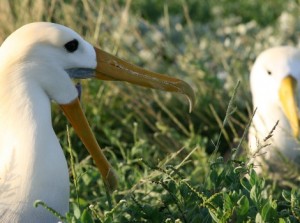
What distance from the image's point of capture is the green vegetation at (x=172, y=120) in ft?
9.57

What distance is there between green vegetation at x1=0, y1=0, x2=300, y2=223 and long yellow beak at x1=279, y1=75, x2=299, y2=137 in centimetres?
24

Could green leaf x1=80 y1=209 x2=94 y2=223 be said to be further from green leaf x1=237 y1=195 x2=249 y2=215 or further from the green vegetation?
green leaf x1=237 y1=195 x2=249 y2=215

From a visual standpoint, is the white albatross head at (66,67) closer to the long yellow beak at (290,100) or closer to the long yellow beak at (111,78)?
the long yellow beak at (111,78)

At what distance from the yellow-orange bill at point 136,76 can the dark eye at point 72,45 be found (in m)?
0.12

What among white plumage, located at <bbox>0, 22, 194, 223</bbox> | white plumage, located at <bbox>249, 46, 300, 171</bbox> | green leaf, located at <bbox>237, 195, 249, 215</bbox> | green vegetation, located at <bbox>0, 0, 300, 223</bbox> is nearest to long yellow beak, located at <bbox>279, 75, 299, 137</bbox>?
white plumage, located at <bbox>249, 46, 300, 171</bbox>

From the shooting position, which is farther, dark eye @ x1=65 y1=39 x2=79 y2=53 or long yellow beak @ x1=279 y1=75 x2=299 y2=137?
long yellow beak @ x1=279 y1=75 x2=299 y2=137

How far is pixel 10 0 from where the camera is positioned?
19.2 feet

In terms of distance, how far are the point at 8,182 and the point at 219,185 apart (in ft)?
2.18

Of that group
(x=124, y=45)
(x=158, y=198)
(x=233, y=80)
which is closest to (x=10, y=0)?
(x=124, y=45)

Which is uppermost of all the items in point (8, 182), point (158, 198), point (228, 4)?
point (8, 182)

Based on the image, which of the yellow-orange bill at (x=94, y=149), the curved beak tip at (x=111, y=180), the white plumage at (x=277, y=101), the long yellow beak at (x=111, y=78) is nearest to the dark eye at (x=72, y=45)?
the long yellow beak at (x=111, y=78)

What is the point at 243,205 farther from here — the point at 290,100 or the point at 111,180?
the point at 290,100

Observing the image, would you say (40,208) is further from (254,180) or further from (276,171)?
(276,171)

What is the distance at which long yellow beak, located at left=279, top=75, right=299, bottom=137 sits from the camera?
14.6 feet
